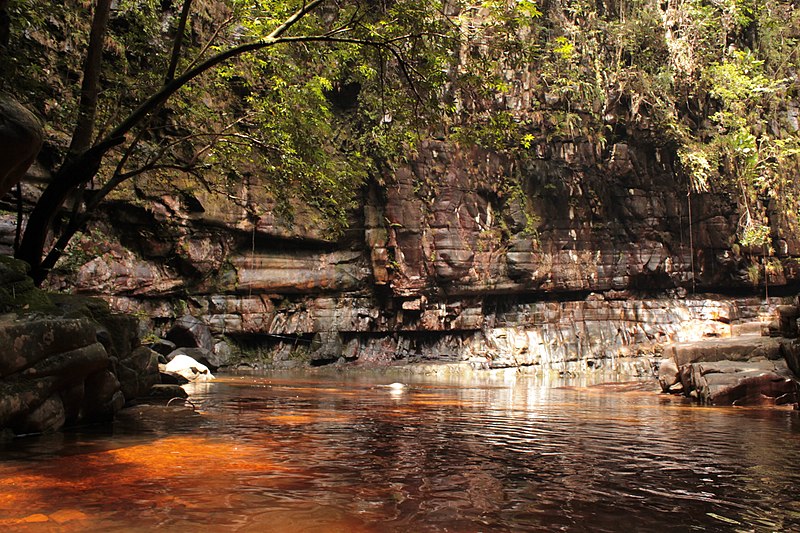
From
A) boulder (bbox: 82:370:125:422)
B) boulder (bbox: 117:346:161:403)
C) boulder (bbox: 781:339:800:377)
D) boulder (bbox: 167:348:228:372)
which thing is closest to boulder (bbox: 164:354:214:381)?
boulder (bbox: 167:348:228:372)

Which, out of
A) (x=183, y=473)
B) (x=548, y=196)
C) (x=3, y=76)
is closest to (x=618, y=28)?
(x=548, y=196)

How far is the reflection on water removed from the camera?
284 cm

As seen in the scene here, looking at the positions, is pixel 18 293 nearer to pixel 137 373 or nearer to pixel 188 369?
pixel 137 373

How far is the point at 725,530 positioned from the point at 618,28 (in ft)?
111

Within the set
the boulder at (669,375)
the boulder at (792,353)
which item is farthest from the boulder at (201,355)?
the boulder at (792,353)

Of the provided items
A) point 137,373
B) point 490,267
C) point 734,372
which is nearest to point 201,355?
point 137,373

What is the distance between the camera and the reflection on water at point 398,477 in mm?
2836

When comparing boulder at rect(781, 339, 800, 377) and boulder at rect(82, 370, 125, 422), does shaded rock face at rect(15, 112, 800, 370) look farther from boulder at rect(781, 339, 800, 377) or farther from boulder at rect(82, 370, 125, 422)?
boulder at rect(82, 370, 125, 422)

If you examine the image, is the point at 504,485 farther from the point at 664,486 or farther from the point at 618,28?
the point at 618,28

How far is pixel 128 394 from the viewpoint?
769 cm

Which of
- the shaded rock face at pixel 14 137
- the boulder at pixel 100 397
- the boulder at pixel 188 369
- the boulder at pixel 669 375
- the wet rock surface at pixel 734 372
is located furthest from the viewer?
the boulder at pixel 188 369

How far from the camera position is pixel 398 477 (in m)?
3.87

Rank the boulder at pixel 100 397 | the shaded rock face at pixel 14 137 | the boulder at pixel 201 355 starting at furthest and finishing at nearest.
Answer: the boulder at pixel 201 355, the boulder at pixel 100 397, the shaded rock face at pixel 14 137

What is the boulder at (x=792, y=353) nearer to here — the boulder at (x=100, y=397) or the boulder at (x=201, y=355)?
the boulder at (x=100, y=397)
